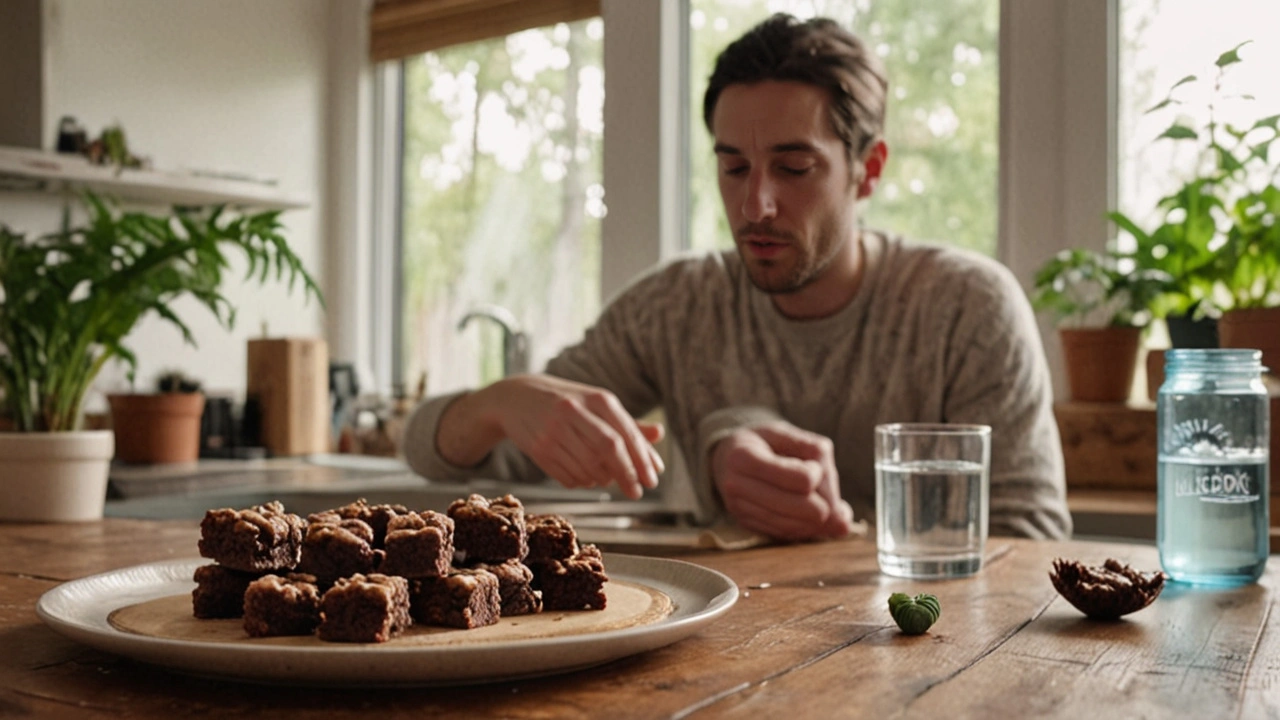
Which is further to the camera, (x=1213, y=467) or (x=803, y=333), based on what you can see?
(x=803, y=333)

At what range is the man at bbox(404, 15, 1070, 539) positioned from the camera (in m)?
1.57

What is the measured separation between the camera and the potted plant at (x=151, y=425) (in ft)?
8.61

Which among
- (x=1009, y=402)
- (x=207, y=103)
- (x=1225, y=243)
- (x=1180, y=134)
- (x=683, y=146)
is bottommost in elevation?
(x=1009, y=402)

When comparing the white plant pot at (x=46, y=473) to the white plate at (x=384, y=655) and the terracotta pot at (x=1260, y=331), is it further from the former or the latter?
the terracotta pot at (x=1260, y=331)

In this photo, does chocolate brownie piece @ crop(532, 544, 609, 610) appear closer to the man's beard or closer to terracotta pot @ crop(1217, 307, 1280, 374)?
the man's beard

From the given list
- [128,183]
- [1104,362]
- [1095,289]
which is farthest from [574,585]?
[128,183]

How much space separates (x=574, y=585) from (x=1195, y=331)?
153cm

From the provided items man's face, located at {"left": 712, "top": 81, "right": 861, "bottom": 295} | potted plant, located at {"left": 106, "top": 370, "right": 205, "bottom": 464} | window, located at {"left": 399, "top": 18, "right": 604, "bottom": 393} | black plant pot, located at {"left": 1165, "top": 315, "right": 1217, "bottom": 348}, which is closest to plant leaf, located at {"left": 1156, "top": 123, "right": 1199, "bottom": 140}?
Answer: black plant pot, located at {"left": 1165, "top": 315, "right": 1217, "bottom": 348}

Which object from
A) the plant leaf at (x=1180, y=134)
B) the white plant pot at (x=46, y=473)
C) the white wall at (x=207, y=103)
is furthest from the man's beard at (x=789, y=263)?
the white wall at (x=207, y=103)

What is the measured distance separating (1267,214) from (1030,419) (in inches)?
27.4

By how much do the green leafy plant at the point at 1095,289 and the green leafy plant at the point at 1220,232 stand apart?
3cm

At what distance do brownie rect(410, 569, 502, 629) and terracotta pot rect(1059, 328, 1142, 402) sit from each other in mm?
1847

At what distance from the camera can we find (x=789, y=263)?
170 cm

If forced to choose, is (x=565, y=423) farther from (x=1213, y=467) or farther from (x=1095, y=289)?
(x=1095, y=289)
